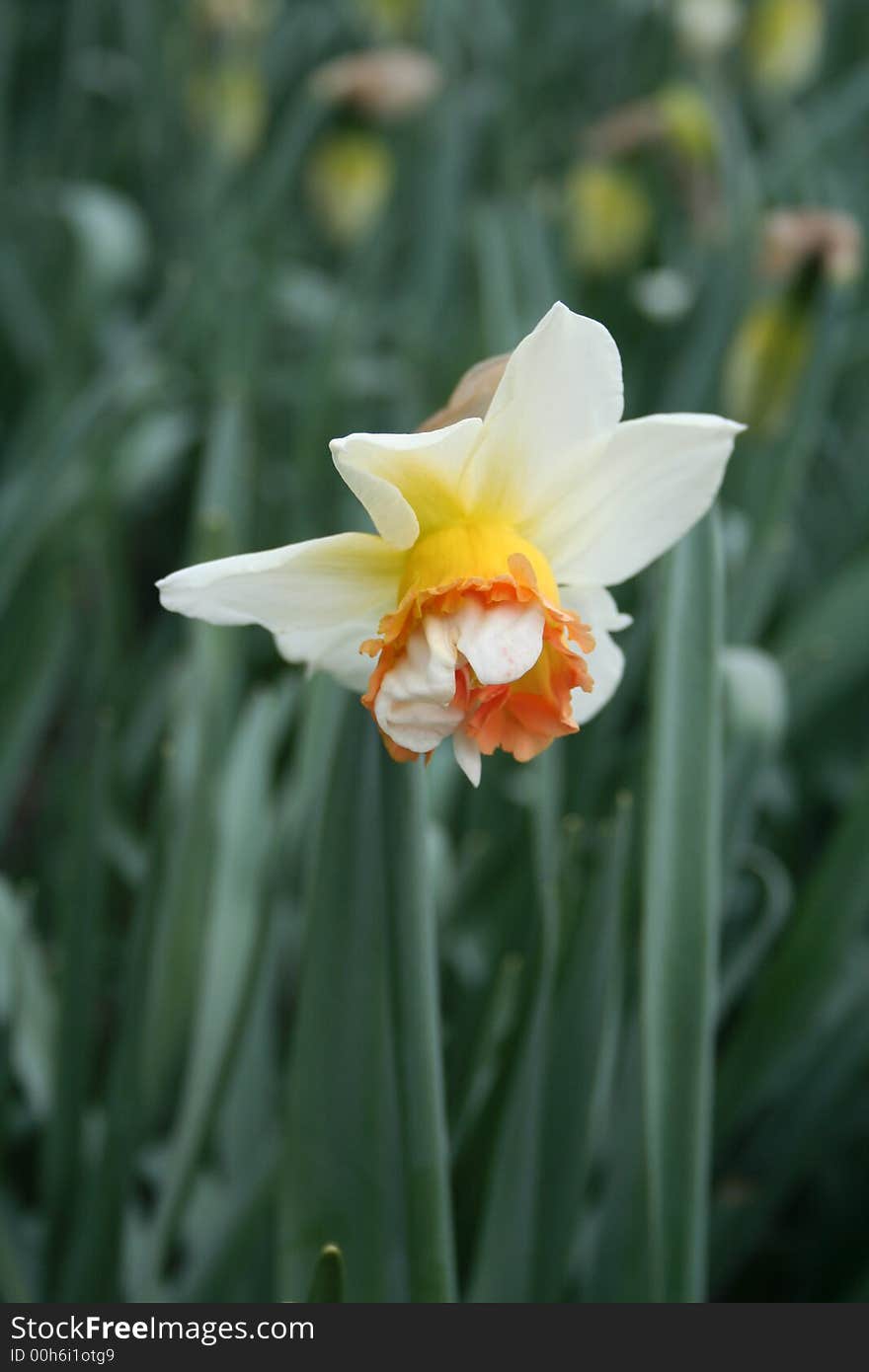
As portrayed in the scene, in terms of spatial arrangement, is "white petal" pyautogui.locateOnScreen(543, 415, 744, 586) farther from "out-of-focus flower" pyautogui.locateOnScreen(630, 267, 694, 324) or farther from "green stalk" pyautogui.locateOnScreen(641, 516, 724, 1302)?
"out-of-focus flower" pyautogui.locateOnScreen(630, 267, 694, 324)

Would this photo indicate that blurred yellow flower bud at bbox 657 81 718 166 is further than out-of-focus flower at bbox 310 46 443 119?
No

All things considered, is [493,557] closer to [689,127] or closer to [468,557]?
[468,557]

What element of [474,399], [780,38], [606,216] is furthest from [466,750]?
[780,38]

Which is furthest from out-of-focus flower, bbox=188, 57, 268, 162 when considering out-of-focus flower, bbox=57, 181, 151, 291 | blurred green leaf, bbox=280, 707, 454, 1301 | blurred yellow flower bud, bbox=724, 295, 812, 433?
blurred green leaf, bbox=280, 707, 454, 1301

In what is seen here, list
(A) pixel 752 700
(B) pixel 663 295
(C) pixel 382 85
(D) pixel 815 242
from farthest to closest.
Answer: (C) pixel 382 85, (B) pixel 663 295, (D) pixel 815 242, (A) pixel 752 700

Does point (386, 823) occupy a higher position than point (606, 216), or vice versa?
point (606, 216)

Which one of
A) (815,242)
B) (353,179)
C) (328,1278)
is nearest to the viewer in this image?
(328,1278)

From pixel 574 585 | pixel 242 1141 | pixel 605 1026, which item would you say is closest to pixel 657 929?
pixel 605 1026

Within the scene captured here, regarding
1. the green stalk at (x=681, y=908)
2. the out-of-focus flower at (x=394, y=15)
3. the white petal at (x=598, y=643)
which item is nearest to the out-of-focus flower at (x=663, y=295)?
the out-of-focus flower at (x=394, y=15)
